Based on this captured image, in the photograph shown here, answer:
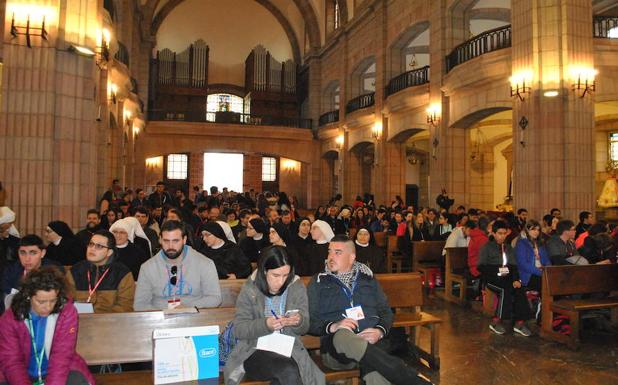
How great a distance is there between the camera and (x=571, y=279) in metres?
6.21

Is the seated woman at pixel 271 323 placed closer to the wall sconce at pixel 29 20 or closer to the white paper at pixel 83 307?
the white paper at pixel 83 307

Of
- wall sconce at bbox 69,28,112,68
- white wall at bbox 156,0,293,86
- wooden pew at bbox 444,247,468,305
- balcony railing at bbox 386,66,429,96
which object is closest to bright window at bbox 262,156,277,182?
white wall at bbox 156,0,293,86

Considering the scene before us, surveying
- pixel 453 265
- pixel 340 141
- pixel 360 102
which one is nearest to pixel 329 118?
pixel 340 141

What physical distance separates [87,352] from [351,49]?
22.0 m

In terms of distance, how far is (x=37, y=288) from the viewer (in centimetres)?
300

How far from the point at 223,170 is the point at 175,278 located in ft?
85.6

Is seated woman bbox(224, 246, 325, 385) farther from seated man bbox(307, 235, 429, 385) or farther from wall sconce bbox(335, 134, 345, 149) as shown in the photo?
wall sconce bbox(335, 134, 345, 149)

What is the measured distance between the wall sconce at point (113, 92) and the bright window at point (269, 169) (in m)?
16.2

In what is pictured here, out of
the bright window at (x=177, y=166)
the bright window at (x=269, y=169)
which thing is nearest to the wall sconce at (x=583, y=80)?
the bright window at (x=269, y=169)

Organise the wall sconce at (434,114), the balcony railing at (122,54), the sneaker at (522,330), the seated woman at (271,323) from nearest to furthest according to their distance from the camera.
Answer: the seated woman at (271,323)
the sneaker at (522,330)
the wall sconce at (434,114)
the balcony railing at (122,54)

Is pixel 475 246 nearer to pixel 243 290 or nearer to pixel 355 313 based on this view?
pixel 355 313

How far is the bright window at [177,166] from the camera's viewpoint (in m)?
28.6

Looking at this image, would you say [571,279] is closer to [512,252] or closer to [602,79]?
[512,252]

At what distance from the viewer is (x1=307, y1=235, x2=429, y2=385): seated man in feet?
11.8
